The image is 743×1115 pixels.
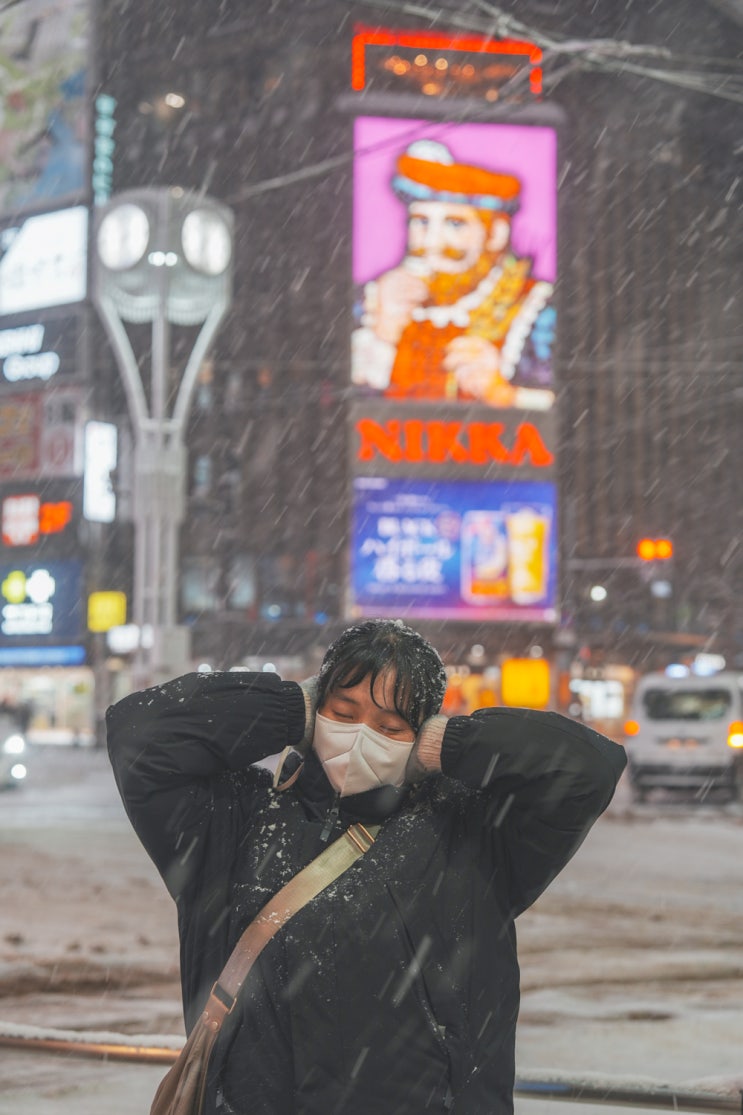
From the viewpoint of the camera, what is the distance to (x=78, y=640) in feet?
156

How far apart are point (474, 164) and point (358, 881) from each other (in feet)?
139

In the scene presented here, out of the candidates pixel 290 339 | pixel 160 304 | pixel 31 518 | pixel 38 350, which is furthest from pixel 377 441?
pixel 290 339

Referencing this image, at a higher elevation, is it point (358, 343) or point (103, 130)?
point (103, 130)

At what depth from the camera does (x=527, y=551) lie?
4234 cm

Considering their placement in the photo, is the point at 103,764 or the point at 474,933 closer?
the point at 474,933

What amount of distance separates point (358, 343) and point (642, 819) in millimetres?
25291

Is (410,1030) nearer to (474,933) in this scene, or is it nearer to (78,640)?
(474,933)

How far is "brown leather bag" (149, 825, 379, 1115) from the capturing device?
7.43 feet

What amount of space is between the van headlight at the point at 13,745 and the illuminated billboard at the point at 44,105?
28185 millimetres

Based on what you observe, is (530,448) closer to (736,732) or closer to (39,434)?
(39,434)

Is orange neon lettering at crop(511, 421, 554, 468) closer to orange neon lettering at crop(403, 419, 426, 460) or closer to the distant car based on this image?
orange neon lettering at crop(403, 419, 426, 460)

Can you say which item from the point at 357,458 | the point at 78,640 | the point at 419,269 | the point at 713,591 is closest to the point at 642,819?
the point at 357,458

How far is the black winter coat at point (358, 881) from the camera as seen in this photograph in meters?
2.24

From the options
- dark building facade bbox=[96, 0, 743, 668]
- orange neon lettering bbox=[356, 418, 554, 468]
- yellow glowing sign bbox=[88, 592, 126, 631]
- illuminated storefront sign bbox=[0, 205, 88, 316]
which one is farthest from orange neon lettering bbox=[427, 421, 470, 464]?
illuminated storefront sign bbox=[0, 205, 88, 316]
